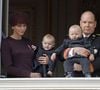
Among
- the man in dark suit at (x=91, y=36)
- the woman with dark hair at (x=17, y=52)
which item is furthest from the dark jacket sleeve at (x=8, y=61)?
the man in dark suit at (x=91, y=36)

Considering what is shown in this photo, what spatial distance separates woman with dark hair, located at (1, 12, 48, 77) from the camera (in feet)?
14.2

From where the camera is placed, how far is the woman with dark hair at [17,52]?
4.32 m

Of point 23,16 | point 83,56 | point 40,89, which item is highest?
point 23,16

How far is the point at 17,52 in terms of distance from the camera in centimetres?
434

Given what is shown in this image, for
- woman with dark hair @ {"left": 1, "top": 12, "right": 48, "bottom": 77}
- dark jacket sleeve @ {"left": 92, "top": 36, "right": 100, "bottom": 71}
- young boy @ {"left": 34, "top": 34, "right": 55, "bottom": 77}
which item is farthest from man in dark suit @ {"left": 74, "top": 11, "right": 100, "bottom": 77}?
woman with dark hair @ {"left": 1, "top": 12, "right": 48, "bottom": 77}

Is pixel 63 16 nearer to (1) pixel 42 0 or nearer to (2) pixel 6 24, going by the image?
(1) pixel 42 0

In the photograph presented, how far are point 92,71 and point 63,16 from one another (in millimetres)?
2748

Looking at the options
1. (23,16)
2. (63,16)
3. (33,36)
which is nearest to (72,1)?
(63,16)

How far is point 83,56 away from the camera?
4289mm

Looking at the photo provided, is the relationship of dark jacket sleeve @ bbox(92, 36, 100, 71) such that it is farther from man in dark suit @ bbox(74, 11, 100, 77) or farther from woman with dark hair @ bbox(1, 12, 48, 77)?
woman with dark hair @ bbox(1, 12, 48, 77)

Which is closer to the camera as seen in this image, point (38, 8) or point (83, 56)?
point (83, 56)

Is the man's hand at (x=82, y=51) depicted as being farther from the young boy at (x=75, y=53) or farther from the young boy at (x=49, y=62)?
the young boy at (x=49, y=62)

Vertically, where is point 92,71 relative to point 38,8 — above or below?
below

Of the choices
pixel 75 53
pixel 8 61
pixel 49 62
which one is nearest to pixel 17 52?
pixel 8 61
